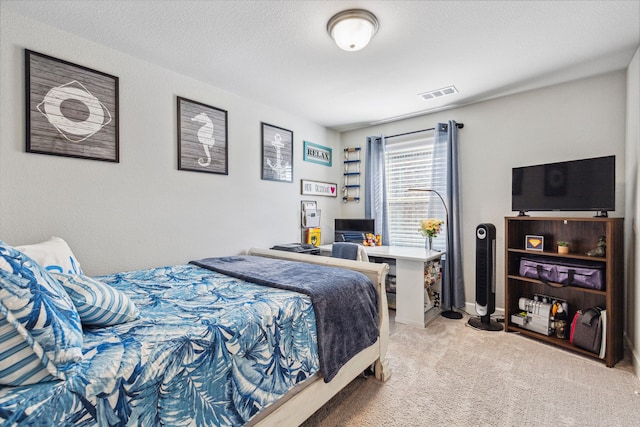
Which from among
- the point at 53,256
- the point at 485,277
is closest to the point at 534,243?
the point at 485,277

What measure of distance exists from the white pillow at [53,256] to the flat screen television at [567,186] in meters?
3.58

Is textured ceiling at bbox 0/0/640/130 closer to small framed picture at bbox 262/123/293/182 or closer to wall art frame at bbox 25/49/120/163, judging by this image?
wall art frame at bbox 25/49/120/163

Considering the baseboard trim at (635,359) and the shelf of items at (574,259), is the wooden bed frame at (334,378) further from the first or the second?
the baseboard trim at (635,359)

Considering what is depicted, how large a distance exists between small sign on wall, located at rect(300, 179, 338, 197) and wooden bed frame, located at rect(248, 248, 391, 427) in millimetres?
1479

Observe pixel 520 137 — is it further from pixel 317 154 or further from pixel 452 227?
pixel 317 154

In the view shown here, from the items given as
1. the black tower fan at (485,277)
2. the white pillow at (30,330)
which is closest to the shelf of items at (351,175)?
the black tower fan at (485,277)

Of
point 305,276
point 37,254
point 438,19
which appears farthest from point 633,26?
point 37,254

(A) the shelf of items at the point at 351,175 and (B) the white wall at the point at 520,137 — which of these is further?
(A) the shelf of items at the point at 351,175

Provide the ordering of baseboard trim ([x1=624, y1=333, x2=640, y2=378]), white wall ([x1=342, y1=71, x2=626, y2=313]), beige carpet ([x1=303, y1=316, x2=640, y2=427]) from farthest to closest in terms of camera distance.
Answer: white wall ([x1=342, y1=71, x2=626, y2=313]) < baseboard trim ([x1=624, y1=333, x2=640, y2=378]) < beige carpet ([x1=303, y1=316, x2=640, y2=427])

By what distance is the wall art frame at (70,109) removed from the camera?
1867mm

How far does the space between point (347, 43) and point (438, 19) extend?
60 cm

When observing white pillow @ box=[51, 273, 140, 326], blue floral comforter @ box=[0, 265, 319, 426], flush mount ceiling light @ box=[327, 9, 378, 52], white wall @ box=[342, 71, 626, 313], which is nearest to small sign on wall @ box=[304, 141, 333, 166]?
white wall @ box=[342, 71, 626, 313]

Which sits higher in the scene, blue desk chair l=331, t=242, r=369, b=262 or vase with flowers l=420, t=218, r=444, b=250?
vase with flowers l=420, t=218, r=444, b=250

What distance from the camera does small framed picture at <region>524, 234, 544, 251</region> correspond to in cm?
268
